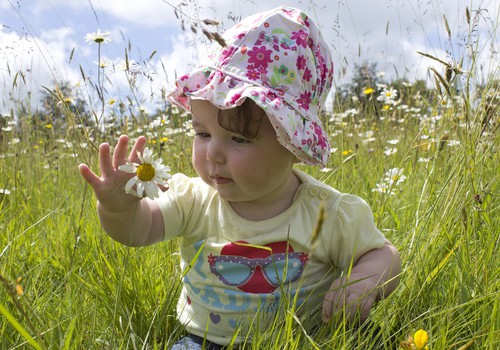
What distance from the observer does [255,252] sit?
1.54 metres

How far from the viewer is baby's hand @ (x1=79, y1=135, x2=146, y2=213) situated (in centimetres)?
130

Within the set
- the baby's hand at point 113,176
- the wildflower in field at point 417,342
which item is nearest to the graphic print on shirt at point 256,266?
the baby's hand at point 113,176

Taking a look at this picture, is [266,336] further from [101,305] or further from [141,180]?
[101,305]

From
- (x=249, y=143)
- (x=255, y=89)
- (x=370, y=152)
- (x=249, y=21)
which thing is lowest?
(x=370, y=152)

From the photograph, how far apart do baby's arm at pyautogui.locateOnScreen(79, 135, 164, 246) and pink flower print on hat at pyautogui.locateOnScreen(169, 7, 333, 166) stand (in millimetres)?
254

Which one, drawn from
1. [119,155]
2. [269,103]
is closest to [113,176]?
[119,155]

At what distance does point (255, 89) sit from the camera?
1419 mm

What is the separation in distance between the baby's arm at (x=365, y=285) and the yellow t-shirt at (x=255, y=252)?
3 centimetres

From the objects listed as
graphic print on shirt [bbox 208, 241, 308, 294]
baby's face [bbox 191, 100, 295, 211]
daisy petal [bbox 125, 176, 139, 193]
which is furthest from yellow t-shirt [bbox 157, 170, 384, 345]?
daisy petal [bbox 125, 176, 139, 193]

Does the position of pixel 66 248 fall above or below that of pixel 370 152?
above

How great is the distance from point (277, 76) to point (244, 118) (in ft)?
0.47

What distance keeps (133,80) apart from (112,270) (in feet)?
2.00

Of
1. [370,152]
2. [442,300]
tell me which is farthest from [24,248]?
[370,152]

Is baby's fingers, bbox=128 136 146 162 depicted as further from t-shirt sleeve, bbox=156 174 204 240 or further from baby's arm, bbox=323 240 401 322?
baby's arm, bbox=323 240 401 322
